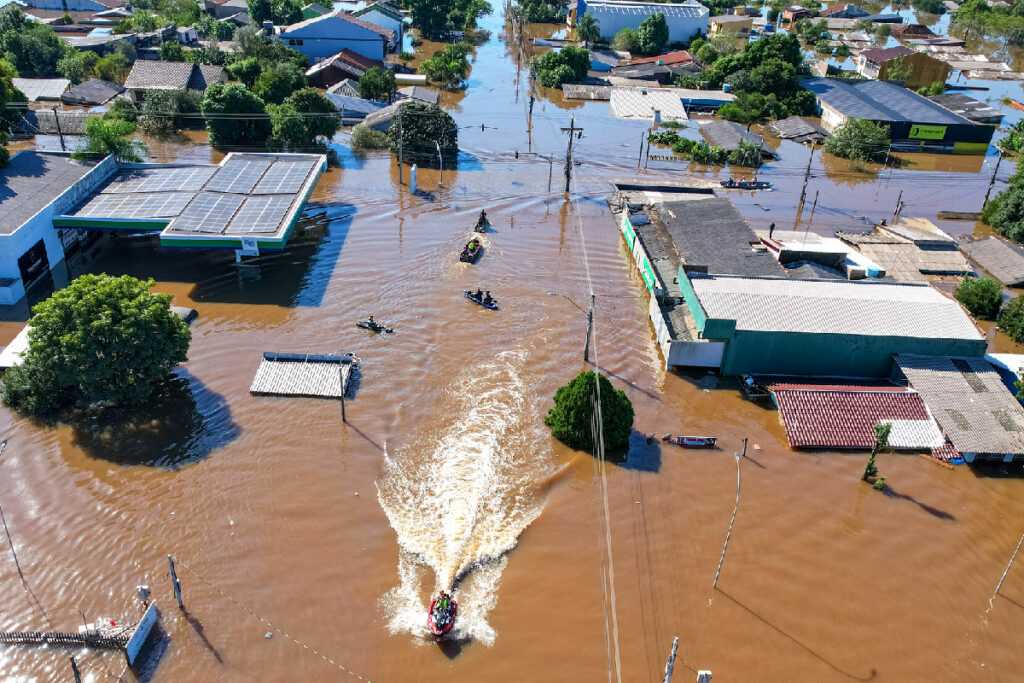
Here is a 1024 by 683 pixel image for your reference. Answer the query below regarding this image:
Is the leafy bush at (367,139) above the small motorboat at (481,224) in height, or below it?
above

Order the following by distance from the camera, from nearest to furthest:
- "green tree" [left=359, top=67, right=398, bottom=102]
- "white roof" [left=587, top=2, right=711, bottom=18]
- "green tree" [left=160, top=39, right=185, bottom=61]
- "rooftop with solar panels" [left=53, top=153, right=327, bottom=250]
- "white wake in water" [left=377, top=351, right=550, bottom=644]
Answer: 1. "white wake in water" [left=377, top=351, right=550, bottom=644]
2. "rooftop with solar panels" [left=53, top=153, right=327, bottom=250]
3. "green tree" [left=359, top=67, right=398, bottom=102]
4. "green tree" [left=160, top=39, right=185, bottom=61]
5. "white roof" [left=587, top=2, right=711, bottom=18]

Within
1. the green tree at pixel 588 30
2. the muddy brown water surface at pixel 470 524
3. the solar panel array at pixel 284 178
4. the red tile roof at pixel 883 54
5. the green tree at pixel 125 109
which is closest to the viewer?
the muddy brown water surface at pixel 470 524

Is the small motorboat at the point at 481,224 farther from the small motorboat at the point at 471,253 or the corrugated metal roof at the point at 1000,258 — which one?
the corrugated metal roof at the point at 1000,258

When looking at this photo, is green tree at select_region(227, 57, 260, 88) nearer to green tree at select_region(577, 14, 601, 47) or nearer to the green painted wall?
green tree at select_region(577, 14, 601, 47)

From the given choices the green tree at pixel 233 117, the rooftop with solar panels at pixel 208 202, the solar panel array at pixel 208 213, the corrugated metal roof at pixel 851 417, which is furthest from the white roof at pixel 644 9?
the corrugated metal roof at pixel 851 417

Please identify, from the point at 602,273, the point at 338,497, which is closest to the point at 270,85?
the point at 602,273

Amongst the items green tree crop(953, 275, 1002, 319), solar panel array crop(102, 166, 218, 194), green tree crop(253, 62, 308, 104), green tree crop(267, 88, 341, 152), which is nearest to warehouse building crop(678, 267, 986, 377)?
green tree crop(953, 275, 1002, 319)

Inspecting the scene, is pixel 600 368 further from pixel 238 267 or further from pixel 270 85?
pixel 270 85
